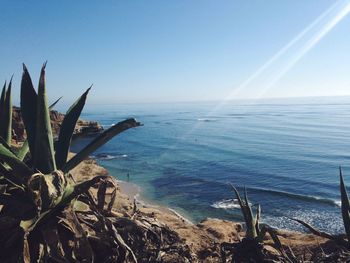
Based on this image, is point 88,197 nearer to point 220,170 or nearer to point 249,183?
point 249,183

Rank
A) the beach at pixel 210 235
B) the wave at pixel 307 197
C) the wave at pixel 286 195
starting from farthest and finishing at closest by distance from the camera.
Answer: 1. the wave at pixel 307 197
2. the wave at pixel 286 195
3. the beach at pixel 210 235

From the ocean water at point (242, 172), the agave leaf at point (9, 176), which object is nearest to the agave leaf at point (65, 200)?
the agave leaf at point (9, 176)

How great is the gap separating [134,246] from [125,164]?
35052 millimetres

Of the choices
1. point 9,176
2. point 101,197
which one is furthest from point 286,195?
point 9,176

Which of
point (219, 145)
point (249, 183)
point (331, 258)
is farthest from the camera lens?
point (219, 145)

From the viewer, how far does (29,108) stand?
435 centimetres

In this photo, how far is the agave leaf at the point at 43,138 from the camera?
3.86 meters

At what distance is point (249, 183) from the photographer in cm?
2920

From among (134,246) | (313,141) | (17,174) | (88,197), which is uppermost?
(17,174)

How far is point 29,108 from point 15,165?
2.51 feet

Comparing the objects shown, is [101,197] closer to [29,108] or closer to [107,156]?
[29,108]

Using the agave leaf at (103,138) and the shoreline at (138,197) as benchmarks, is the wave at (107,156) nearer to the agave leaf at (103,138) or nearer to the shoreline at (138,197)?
the shoreline at (138,197)

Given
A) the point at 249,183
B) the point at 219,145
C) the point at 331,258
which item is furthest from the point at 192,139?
the point at 331,258

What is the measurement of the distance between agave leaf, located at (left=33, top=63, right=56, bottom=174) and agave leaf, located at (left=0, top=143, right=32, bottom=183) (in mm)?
117
